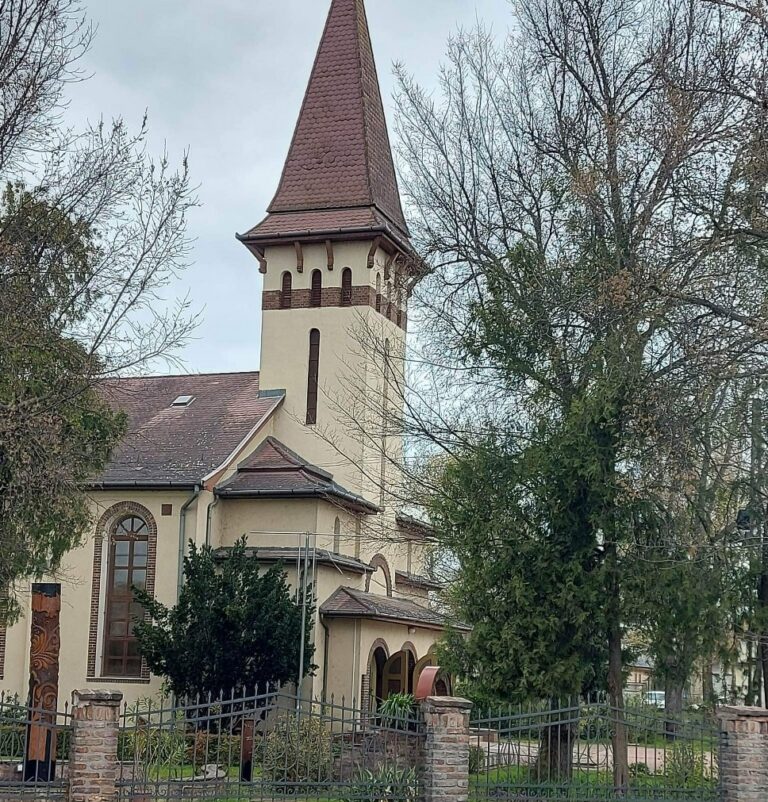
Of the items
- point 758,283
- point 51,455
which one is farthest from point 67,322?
point 758,283

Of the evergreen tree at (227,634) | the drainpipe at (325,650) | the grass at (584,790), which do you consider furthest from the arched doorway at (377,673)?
the grass at (584,790)

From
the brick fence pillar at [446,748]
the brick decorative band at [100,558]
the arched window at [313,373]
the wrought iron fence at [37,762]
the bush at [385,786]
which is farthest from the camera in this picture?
the arched window at [313,373]

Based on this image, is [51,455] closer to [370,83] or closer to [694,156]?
[694,156]

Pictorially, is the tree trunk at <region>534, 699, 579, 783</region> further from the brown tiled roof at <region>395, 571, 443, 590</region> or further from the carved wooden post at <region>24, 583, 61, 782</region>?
the brown tiled roof at <region>395, 571, 443, 590</region>

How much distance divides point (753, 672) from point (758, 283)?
775cm

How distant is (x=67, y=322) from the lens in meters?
16.0

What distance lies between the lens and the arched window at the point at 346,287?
30.9 m

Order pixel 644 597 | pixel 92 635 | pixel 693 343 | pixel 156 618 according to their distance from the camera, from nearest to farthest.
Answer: pixel 693 343 → pixel 644 597 → pixel 156 618 → pixel 92 635

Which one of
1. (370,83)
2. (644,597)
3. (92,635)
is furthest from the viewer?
(370,83)

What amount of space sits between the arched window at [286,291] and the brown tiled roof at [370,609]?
7861mm

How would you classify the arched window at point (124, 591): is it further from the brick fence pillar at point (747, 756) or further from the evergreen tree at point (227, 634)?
the brick fence pillar at point (747, 756)

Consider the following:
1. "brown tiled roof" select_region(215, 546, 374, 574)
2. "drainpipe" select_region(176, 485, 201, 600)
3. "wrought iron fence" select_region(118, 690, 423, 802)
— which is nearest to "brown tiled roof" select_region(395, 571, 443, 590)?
"brown tiled roof" select_region(215, 546, 374, 574)

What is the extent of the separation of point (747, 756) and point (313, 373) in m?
18.6

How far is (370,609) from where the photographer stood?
1063 inches
